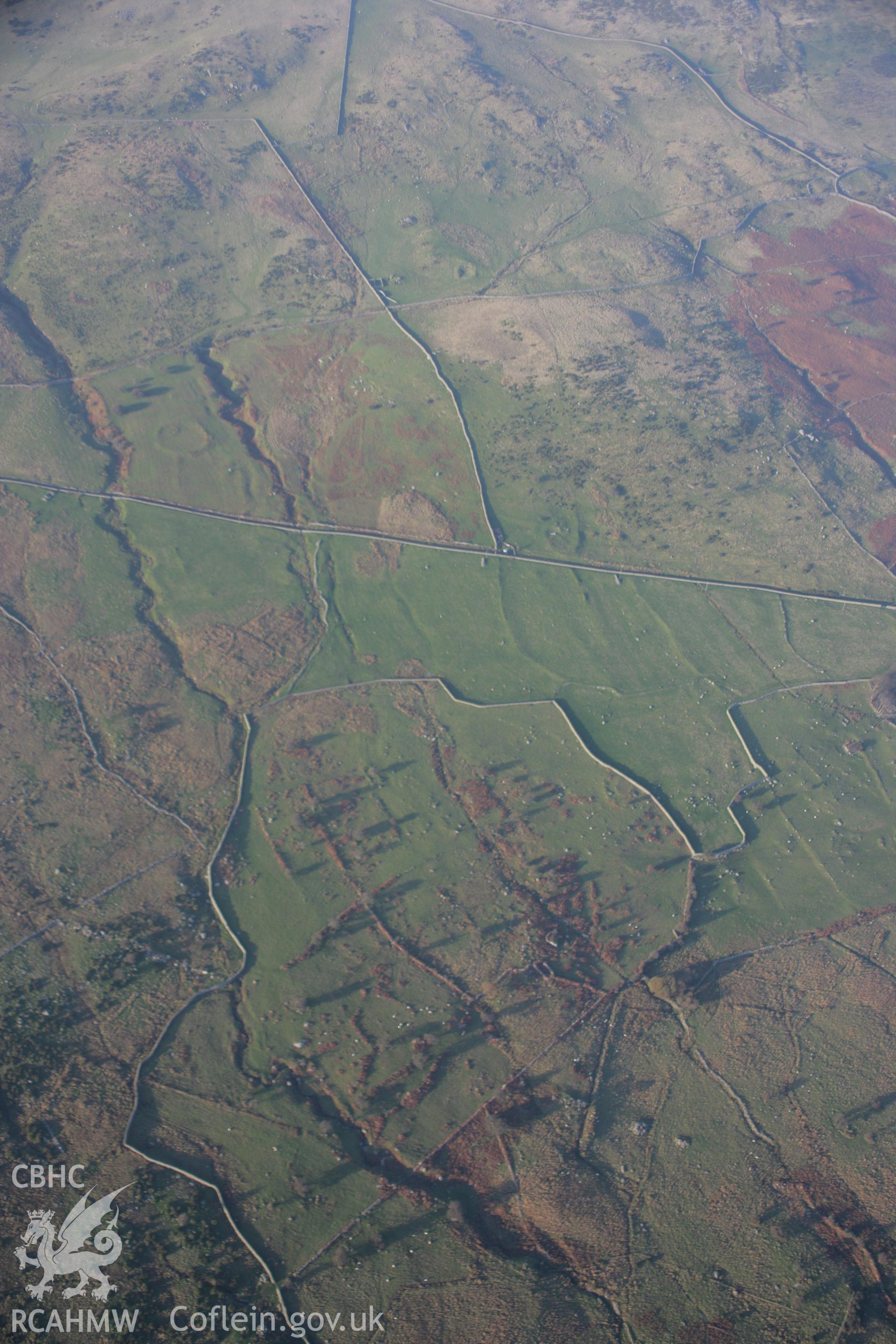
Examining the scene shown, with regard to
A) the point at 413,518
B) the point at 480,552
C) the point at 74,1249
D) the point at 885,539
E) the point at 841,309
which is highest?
the point at 841,309

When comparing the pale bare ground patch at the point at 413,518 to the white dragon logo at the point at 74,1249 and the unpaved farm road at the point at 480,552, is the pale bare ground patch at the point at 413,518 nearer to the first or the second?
the unpaved farm road at the point at 480,552

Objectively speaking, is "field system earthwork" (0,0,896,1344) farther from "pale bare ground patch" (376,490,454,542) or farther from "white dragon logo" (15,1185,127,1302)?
"white dragon logo" (15,1185,127,1302)

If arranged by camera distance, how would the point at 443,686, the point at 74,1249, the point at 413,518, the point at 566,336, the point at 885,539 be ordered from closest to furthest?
the point at 74,1249 < the point at 443,686 < the point at 413,518 < the point at 885,539 < the point at 566,336

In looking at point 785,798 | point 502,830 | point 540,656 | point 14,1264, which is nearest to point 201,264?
point 540,656

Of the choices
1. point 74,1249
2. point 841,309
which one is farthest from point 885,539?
point 74,1249

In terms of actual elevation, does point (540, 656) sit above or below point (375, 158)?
below

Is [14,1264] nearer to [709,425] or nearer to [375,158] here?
[709,425]

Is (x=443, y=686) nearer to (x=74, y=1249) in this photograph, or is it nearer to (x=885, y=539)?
(x=74, y=1249)
